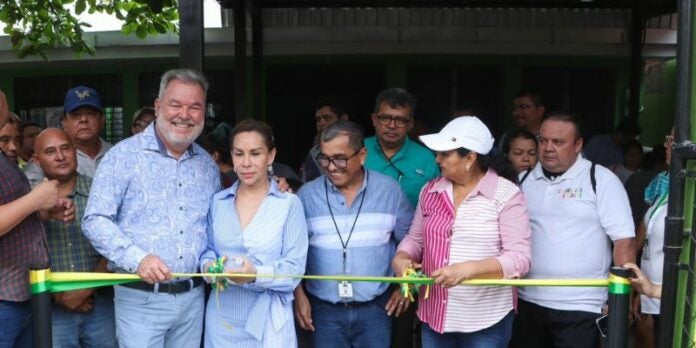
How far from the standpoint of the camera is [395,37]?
371 inches

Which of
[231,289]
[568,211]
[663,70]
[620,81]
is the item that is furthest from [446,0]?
[231,289]

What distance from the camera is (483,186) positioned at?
10.2 ft

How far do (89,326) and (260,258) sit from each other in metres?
1.03

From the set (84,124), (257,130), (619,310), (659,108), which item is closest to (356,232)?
(257,130)

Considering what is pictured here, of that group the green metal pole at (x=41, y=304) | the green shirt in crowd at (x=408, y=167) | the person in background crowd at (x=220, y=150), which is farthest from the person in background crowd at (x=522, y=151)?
the green metal pole at (x=41, y=304)

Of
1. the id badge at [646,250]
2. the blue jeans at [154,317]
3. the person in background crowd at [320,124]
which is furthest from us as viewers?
the person in background crowd at [320,124]

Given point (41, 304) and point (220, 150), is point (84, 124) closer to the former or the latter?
point (220, 150)

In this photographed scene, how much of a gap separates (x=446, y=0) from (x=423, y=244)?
→ 6.15m

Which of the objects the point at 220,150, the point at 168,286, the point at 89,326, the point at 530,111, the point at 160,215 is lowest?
the point at 89,326

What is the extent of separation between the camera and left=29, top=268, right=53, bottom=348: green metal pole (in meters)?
2.64

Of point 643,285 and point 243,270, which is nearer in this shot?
point 643,285

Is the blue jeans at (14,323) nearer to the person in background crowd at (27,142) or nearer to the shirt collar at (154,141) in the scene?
the shirt collar at (154,141)

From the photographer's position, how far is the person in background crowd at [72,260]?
331cm

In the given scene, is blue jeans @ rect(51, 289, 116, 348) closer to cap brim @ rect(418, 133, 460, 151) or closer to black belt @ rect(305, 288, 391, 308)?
black belt @ rect(305, 288, 391, 308)
